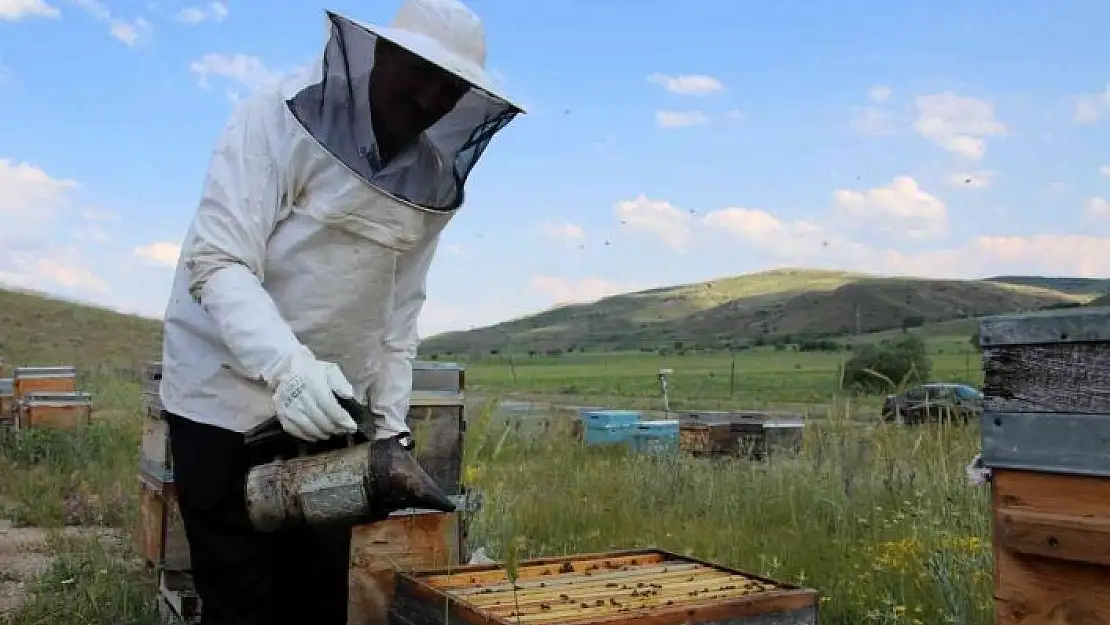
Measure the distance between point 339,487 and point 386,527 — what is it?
107cm

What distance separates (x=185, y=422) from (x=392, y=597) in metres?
1.01

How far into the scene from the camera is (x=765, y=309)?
260ft

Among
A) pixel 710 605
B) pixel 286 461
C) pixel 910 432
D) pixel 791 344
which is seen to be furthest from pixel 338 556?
pixel 791 344

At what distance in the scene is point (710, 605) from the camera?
2.44 meters

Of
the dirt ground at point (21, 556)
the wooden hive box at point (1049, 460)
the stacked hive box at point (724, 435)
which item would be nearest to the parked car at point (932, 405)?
the wooden hive box at point (1049, 460)

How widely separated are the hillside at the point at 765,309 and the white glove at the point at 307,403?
52.4 m

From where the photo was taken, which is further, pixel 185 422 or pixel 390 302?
pixel 390 302

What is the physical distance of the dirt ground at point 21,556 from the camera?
455 centimetres

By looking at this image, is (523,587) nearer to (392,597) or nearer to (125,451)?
(392,597)

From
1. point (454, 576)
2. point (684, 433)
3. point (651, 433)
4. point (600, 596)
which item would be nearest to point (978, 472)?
point (600, 596)

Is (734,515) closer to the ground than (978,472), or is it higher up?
closer to the ground

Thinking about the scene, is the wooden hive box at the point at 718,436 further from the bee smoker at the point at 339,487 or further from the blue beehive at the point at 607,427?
the bee smoker at the point at 339,487

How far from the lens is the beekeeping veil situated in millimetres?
2332

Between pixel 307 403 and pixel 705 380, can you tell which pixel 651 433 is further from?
pixel 705 380
